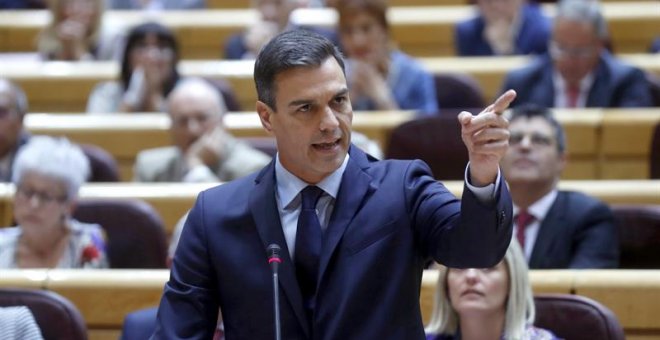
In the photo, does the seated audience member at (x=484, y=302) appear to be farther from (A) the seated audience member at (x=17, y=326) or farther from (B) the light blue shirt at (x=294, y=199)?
(B) the light blue shirt at (x=294, y=199)

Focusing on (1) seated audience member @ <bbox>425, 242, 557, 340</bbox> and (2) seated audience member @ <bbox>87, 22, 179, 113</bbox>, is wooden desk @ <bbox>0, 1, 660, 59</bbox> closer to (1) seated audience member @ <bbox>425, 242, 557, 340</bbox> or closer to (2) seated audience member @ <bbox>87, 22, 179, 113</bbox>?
(2) seated audience member @ <bbox>87, 22, 179, 113</bbox>

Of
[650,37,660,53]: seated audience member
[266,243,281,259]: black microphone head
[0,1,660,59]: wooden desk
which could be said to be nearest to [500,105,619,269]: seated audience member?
[650,37,660,53]: seated audience member

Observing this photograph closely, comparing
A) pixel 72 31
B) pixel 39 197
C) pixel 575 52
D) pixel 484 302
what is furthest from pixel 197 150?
pixel 484 302

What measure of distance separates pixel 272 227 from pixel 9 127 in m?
2.55

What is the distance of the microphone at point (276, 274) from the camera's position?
5.22 ft

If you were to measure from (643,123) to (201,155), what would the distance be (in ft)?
4.45

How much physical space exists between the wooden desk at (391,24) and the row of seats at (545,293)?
2.41 meters

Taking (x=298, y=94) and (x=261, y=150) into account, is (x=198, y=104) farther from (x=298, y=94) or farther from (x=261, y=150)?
(x=298, y=94)

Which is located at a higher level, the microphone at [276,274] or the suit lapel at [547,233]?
the microphone at [276,274]

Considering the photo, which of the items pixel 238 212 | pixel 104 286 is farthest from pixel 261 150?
pixel 238 212

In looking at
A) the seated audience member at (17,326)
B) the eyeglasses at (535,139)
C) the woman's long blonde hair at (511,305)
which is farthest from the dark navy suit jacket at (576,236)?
the seated audience member at (17,326)

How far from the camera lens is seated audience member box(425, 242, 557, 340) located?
8.46ft

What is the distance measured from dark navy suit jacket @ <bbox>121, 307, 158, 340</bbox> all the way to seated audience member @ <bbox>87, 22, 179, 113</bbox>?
2.01m

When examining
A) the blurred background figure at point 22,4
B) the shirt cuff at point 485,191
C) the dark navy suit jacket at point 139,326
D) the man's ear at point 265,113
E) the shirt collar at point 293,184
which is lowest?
the blurred background figure at point 22,4
